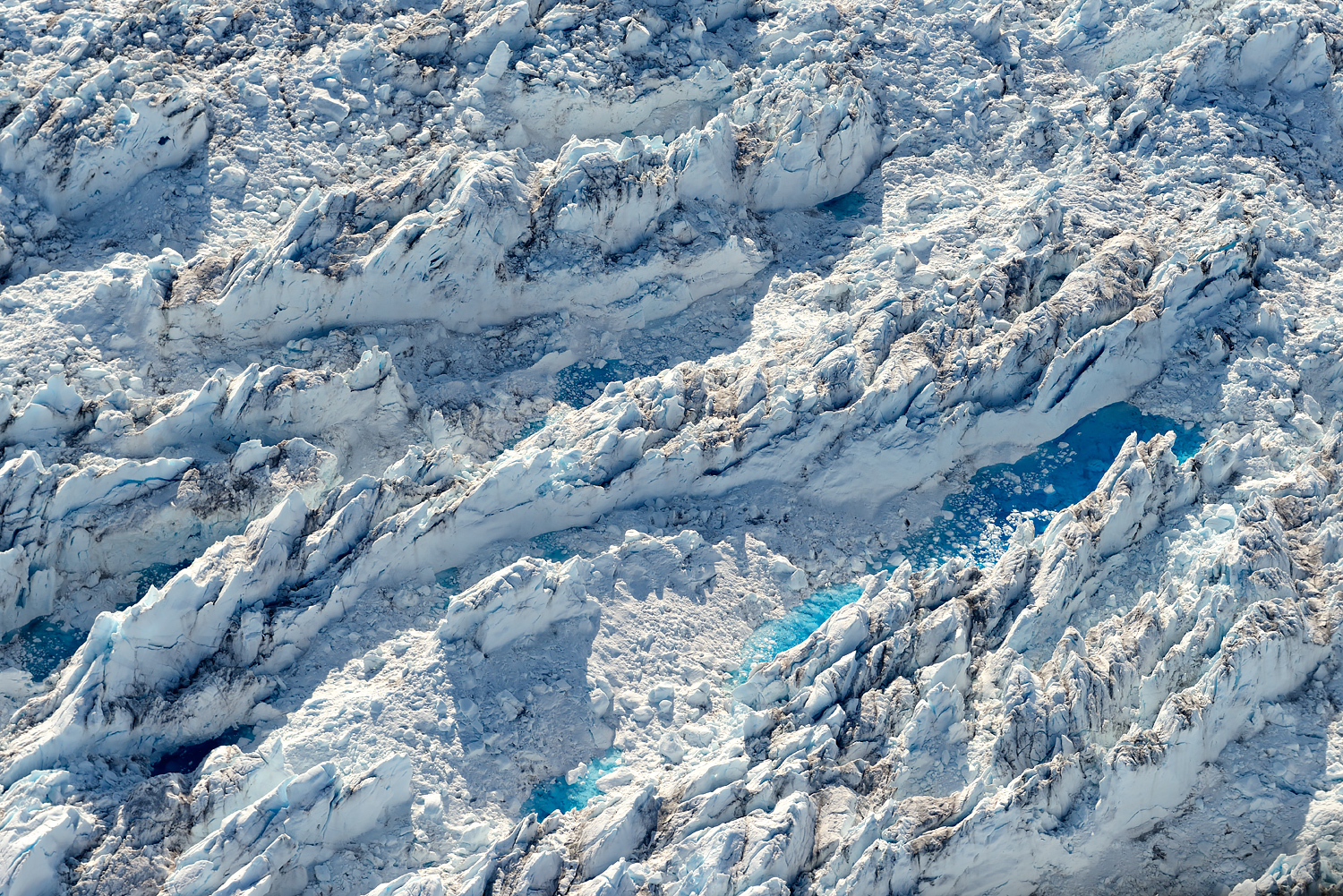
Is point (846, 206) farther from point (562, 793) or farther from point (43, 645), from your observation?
point (43, 645)

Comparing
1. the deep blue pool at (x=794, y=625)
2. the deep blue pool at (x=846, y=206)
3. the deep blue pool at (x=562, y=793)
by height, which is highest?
the deep blue pool at (x=846, y=206)

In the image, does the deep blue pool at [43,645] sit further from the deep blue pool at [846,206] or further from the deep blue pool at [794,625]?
the deep blue pool at [846,206]

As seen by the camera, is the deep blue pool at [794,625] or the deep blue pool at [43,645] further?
the deep blue pool at [794,625]

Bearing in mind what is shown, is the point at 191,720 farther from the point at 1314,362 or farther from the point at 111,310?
the point at 1314,362

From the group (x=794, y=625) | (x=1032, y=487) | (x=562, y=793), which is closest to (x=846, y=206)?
(x=1032, y=487)

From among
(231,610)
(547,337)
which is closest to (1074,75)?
(547,337)

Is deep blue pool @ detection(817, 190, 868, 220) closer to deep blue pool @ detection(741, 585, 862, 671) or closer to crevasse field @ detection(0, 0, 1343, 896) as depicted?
crevasse field @ detection(0, 0, 1343, 896)

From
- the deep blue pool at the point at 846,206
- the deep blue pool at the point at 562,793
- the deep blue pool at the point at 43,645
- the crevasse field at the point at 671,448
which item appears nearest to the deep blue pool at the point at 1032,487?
the crevasse field at the point at 671,448

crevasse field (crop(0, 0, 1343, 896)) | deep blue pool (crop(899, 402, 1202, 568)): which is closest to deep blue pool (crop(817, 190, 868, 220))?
crevasse field (crop(0, 0, 1343, 896))

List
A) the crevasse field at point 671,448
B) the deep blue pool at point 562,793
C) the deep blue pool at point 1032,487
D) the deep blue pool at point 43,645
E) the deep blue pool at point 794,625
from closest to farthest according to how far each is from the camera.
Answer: the crevasse field at point 671,448, the deep blue pool at point 562,793, the deep blue pool at point 43,645, the deep blue pool at point 794,625, the deep blue pool at point 1032,487
